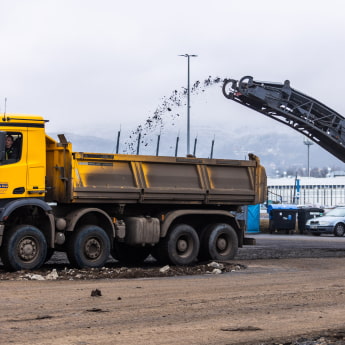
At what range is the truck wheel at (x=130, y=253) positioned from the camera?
19375mm

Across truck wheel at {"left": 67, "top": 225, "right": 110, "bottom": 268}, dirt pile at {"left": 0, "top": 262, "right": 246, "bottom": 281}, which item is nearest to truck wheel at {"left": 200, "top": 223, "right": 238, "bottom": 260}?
dirt pile at {"left": 0, "top": 262, "right": 246, "bottom": 281}

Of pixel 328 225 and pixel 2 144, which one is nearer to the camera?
pixel 2 144

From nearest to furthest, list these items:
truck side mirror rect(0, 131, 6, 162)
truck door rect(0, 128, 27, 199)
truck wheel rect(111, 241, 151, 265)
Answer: truck side mirror rect(0, 131, 6, 162) < truck door rect(0, 128, 27, 199) < truck wheel rect(111, 241, 151, 265)

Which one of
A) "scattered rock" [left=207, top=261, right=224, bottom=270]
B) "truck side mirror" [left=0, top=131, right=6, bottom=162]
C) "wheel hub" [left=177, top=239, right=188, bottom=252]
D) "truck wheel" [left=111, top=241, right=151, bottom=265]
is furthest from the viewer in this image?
"truck wheel" [left=111, top=241, right=151, bottom=265]

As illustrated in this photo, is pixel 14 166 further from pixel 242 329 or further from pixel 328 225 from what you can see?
pixel 328 225

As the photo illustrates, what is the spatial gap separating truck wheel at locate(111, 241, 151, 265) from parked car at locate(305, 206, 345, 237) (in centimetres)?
2026

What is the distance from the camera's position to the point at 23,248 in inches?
624

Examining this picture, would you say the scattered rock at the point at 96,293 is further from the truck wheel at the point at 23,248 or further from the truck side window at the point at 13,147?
the truck side window at the point at 13,147

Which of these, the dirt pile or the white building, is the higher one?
the white building

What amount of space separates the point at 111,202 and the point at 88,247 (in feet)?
3.69

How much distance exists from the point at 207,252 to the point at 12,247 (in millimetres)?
5299

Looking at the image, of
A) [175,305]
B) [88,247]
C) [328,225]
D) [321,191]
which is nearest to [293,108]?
[328,225]

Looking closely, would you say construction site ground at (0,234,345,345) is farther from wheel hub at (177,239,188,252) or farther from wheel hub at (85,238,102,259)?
wheel hub at (177,239,188,252)

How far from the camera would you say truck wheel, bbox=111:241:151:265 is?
19.4 meters
